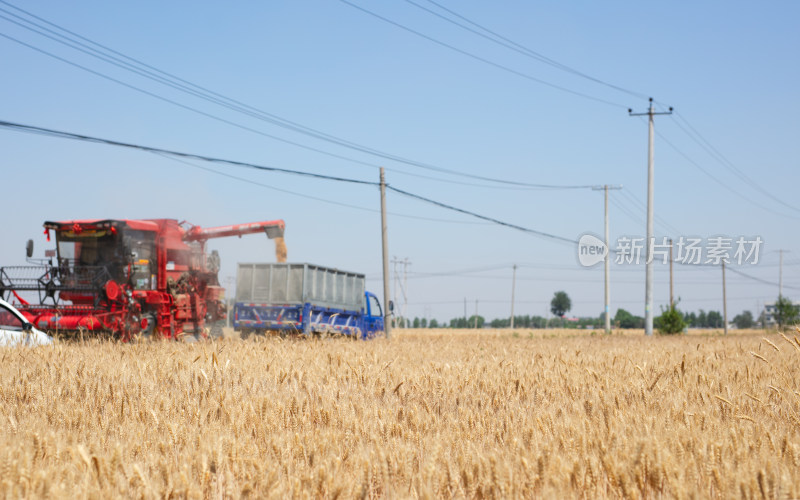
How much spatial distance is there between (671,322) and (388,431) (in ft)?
140

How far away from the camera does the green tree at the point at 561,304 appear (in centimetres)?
19575

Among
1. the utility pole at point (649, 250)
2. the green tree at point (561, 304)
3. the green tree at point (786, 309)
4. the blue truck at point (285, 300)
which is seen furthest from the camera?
the green tree at point (561, 304)

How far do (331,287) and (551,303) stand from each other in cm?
17896

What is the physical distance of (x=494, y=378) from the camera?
25.2 ft

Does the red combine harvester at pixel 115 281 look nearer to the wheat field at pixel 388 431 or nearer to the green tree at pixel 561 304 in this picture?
the wheat field at pixel 388 431

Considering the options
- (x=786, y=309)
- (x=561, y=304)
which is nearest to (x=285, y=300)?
(x=786, y=309)

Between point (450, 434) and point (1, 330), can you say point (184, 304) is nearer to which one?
point (1, 330)

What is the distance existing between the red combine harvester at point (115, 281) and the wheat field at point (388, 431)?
898cm

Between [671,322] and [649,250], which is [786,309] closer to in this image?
[671,322]

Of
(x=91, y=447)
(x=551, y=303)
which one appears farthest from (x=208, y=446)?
(x=551, y=303)

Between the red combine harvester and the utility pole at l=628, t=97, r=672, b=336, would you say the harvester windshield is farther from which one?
the utility pole at l=628, t=97, r=672, b=336

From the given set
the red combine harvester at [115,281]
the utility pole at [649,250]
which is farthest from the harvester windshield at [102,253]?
the utility pole at [649,250]

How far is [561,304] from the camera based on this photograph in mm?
195375

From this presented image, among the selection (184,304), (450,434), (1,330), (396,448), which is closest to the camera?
(396,448)
